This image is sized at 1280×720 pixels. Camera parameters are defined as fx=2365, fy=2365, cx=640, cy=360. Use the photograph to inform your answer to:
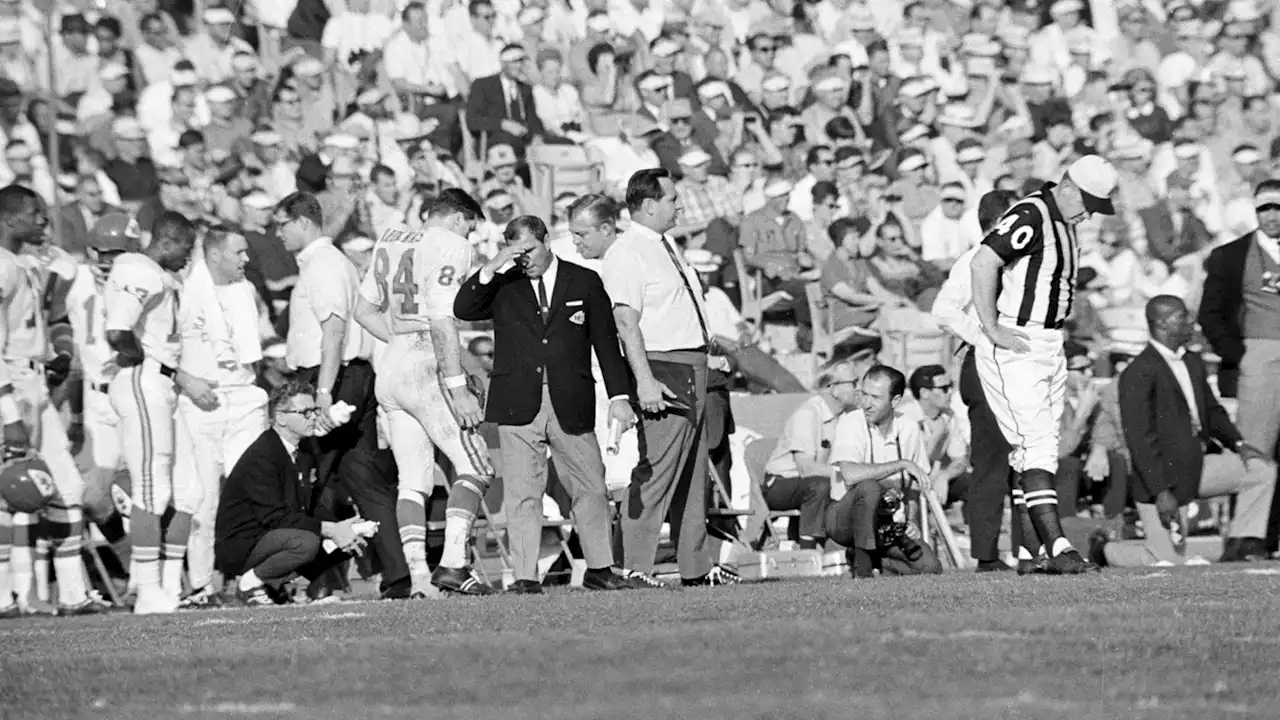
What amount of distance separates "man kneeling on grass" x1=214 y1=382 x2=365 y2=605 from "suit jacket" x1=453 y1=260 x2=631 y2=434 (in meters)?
1.70

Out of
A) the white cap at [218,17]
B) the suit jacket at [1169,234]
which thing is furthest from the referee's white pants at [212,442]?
the suit jacket at [1169,234]

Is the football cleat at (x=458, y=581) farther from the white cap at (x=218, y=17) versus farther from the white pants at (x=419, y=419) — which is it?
the white cap at (x=218, y=17)

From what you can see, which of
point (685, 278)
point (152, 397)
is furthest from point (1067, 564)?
point (152, 397)

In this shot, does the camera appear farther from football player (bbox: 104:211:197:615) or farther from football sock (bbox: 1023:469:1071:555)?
football player (bbox: 104:211:197:615)

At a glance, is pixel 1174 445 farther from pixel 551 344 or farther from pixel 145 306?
pixel 145 306

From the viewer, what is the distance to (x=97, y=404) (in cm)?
1449

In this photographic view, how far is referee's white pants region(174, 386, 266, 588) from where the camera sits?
43.5 feet

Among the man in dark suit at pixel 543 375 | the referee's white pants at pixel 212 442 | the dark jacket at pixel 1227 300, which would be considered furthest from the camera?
the dark jacket at pixel 1227 300

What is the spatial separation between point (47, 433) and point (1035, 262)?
5.57m

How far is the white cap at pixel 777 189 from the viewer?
61.9 feet

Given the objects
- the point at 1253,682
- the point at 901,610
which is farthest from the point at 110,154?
the point at 1253,682

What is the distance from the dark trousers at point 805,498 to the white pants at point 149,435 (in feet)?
11.4

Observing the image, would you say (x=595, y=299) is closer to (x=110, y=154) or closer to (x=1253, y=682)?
(x=1253, y=682)

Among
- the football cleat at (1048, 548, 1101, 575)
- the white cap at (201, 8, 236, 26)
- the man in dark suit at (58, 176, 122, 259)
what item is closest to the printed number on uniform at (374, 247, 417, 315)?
the football cleat at (1048, 548, 1101, 575)
